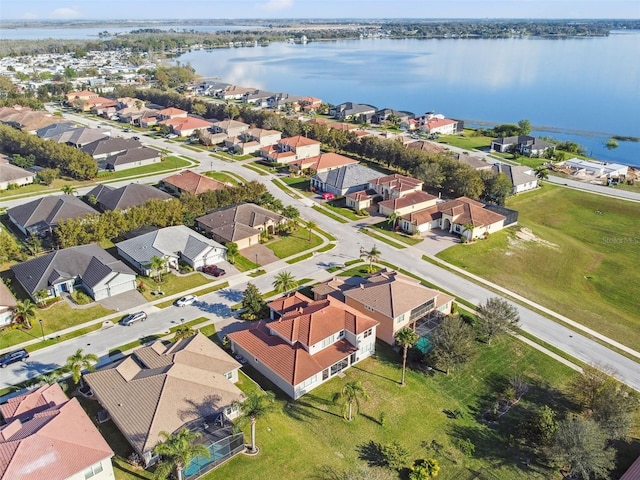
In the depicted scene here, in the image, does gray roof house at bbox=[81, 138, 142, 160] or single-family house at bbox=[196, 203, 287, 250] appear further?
gray roof house at bbox=[81, 138, 142, 160]

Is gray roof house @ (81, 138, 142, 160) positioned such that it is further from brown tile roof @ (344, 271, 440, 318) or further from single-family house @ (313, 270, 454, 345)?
brown tile roof @ (344, 271, 440, 318)

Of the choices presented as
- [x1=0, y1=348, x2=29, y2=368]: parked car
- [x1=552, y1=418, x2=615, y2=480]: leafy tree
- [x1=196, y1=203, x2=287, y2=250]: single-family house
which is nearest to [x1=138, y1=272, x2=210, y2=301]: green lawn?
[x1=196, y1=203, x2=287, y2=250]: single-family house

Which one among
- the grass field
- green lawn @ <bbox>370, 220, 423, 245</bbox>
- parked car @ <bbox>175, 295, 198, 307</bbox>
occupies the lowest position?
the grass field

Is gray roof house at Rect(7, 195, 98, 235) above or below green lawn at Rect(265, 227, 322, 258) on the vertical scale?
above

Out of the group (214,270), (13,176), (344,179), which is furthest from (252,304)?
(13,176)

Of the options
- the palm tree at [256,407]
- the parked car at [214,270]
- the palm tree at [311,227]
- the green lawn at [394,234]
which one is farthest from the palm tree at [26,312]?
the green lawn at [394,234]

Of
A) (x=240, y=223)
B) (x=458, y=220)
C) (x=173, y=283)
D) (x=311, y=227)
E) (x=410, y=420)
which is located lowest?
(x=410, y=420)

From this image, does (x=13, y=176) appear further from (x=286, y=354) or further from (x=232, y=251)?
(x=286, y=354)

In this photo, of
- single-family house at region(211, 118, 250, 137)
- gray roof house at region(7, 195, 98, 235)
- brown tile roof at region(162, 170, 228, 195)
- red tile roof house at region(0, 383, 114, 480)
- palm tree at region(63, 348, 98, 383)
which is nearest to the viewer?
red tile roof house at region(0, 383, 114, 480)

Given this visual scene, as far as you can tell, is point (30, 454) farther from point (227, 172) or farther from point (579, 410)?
point (227, 172)
